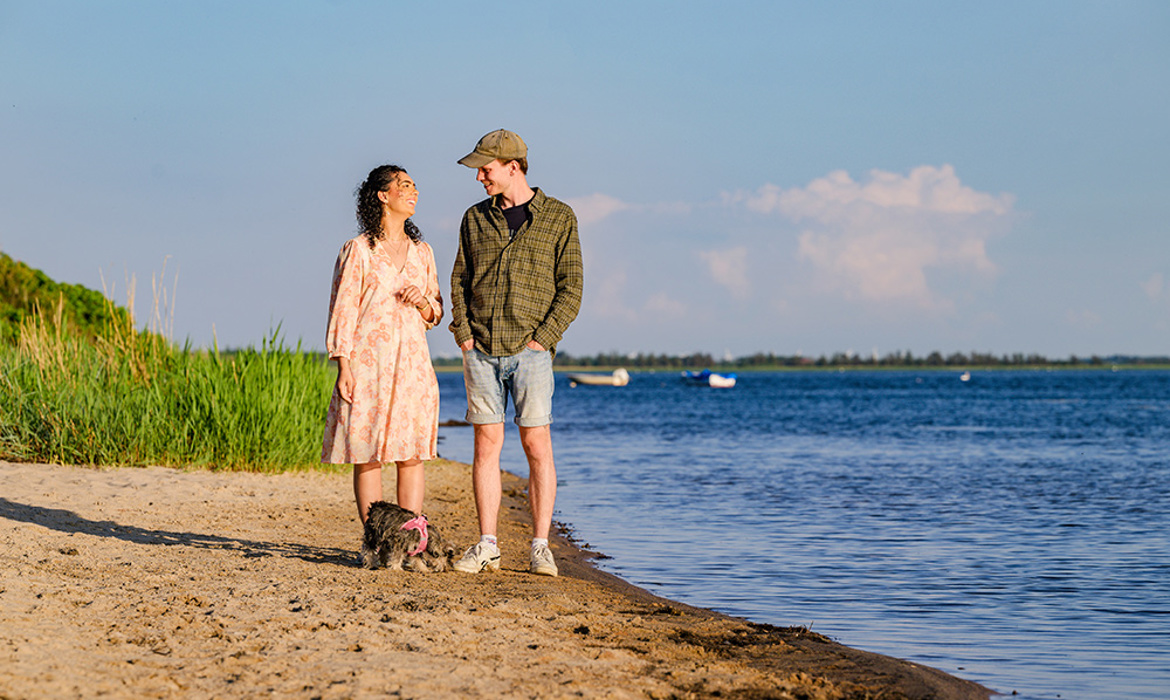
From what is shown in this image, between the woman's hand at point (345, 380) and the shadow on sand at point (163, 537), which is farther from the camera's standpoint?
the shadow on sand at point (163, 537)

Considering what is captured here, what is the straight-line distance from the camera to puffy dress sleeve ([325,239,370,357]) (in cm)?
593

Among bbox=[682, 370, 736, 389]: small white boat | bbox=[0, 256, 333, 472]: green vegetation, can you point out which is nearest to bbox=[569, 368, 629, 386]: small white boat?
bbox=[682, 370, 736, 389]: small white boat

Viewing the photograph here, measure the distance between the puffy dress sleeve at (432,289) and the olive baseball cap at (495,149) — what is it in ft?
2.17

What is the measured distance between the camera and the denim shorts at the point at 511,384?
232 inches

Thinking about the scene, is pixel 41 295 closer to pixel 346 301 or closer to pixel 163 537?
pixel 163 537

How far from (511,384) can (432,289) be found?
74 centimetres

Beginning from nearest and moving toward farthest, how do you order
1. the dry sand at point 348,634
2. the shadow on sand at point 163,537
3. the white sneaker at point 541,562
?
the dry sand at point 348,634, the white sneaker at point 541,562, the shadow on sand at point 163,537

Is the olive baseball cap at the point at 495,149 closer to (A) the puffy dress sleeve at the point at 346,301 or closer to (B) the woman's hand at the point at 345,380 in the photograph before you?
(A) the puffy dress sleeve at the point at 346,301

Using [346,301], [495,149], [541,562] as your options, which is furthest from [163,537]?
[495,149]

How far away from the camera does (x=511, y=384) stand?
19.7 feet

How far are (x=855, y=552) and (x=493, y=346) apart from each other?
14.3ft

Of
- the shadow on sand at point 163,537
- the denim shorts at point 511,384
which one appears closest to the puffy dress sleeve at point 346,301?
the denim shorts at point 511,384

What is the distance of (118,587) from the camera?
5547 millimetres

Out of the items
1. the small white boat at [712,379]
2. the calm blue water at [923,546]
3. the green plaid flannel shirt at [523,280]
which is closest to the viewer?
the calm blue water at [923,546]
